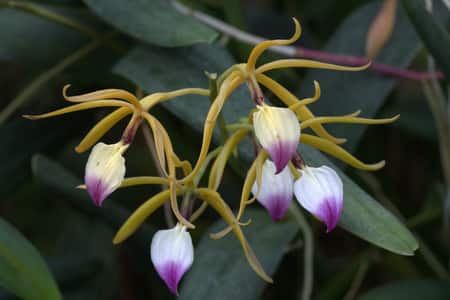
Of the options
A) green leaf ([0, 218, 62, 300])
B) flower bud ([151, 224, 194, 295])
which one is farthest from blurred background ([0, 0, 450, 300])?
flower bud ([151, 224, 194, 295])

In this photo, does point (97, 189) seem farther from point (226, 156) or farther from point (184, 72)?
point (184, 72)

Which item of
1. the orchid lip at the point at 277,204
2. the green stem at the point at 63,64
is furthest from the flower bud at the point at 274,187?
the green stem at the point at 63,64

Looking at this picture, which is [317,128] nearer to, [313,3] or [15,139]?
[15,139]

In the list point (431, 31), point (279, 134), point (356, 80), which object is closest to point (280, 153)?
point (279, 134)

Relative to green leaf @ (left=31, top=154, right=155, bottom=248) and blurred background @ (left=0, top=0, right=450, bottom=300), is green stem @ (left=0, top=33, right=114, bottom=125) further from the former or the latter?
green leaf @ (left=31, top=154, right=155, bottom=248)

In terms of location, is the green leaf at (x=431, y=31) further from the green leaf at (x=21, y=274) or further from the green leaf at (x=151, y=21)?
the green leaf at (x=21, y=274)

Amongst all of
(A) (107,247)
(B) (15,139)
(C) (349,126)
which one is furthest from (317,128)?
(A) (107,247)

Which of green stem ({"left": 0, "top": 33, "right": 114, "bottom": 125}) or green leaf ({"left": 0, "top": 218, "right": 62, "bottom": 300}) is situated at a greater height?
green leaf ({"left": 0, "top": 218, "right": 62, "bottom": 300})
